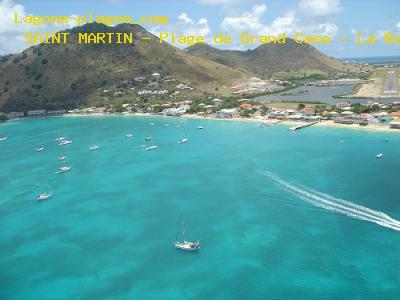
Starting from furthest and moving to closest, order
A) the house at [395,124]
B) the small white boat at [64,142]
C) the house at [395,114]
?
1. the house at [395,114]
2. the small white boat at [64,142]
3. the house at [395,124]

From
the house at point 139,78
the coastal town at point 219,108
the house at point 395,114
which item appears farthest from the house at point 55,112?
the house at point 395,114

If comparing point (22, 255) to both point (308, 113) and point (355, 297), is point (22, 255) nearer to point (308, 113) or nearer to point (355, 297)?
point (355, 297)

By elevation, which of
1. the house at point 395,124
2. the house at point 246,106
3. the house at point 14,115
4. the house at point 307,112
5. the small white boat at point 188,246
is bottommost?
the small white boat at point 188,246

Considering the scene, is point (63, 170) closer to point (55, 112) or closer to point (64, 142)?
point (64, 142)

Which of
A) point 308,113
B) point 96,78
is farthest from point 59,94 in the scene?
point 308,113

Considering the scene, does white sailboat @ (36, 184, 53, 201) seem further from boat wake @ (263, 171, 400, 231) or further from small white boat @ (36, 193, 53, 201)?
boat wake @ (263, 171, 400, 231)

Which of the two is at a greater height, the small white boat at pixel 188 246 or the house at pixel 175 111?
the house at pixel 175 111

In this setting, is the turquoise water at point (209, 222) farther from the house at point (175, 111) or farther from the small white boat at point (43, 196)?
the house at point (175, 111)

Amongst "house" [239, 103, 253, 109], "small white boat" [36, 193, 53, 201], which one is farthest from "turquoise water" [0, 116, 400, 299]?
"house" [239, 103, 253, 109]
